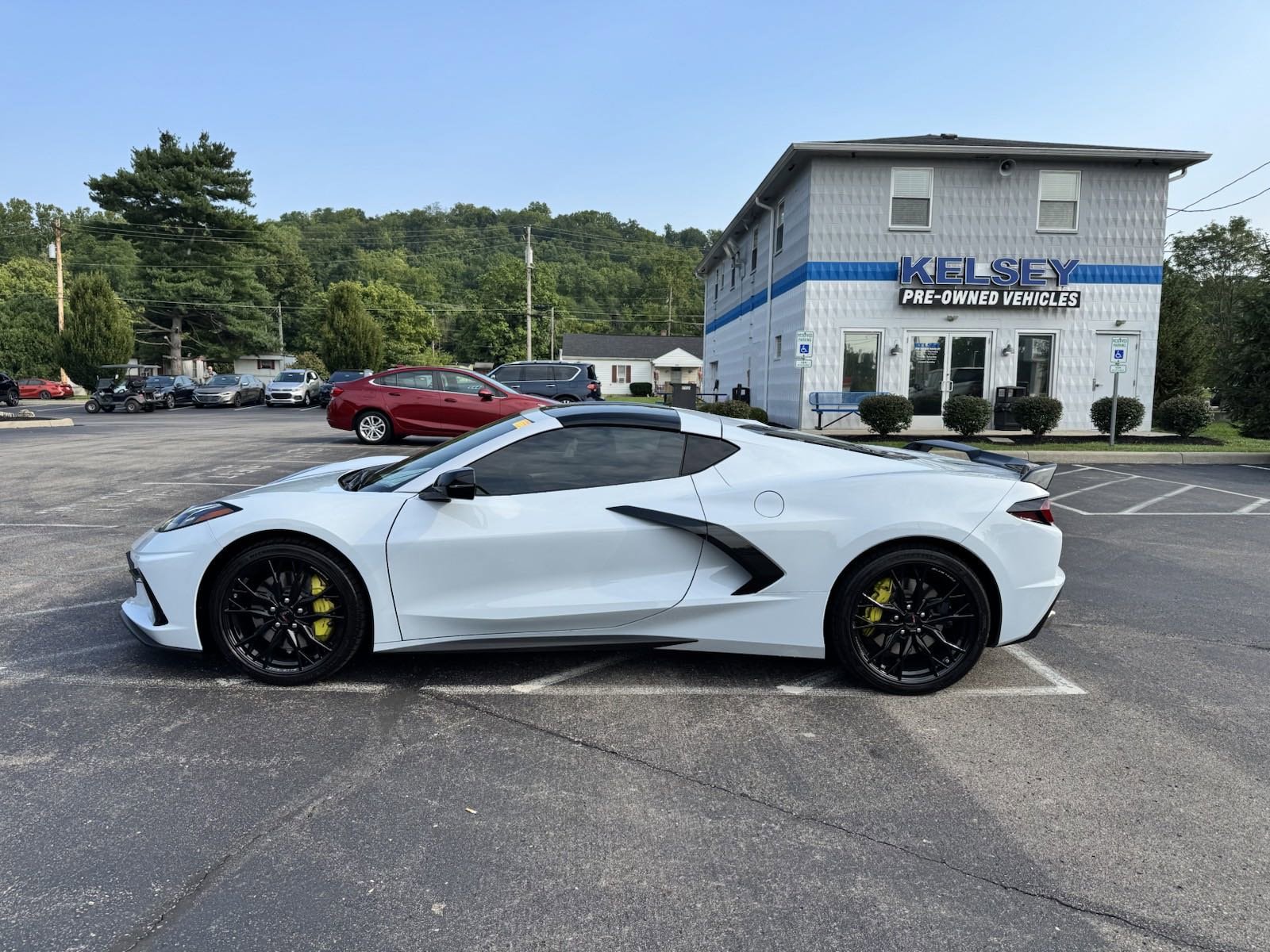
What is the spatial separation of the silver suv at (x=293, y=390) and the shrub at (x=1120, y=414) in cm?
3171

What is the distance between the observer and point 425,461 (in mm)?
4234

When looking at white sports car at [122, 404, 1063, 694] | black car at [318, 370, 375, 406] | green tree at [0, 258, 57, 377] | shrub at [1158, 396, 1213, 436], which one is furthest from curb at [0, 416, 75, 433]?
green tree at [0, 258, 57, 377]

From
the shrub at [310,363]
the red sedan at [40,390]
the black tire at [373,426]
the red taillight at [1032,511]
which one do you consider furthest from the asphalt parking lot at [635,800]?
the shrub at [310,363]

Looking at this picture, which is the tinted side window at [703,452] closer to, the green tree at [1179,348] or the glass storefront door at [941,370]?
the glass storefront door at [941,370]

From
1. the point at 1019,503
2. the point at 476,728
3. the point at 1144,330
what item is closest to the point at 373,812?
the point at 476,728

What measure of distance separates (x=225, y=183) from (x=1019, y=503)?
2410 inches

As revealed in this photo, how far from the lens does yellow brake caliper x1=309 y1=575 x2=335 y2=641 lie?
3783 millimetres

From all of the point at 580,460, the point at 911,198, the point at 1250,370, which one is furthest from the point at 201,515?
the point at 1250,370

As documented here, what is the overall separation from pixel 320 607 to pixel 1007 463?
3.66 metres

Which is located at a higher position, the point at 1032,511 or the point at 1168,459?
the point at 1032,511

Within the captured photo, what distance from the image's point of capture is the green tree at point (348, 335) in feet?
158

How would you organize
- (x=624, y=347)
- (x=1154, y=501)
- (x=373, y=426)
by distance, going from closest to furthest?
(x=1154, y=501) → (x=373, y=426) → (x=624, y=347)

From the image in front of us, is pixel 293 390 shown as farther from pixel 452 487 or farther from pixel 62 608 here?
pixel 452 487

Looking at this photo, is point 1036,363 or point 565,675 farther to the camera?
point 1036,363
